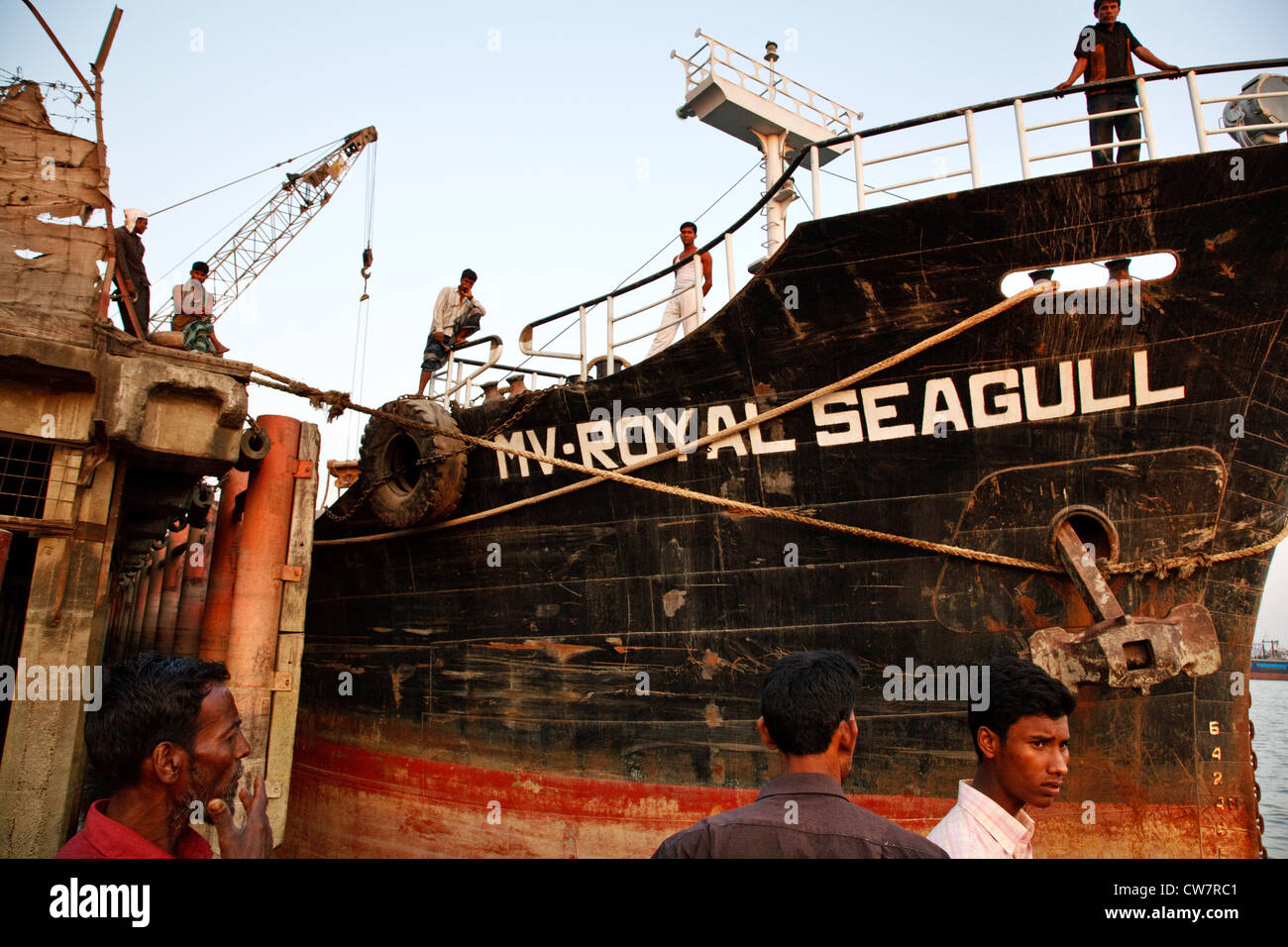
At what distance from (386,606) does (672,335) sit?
4186 millimetres

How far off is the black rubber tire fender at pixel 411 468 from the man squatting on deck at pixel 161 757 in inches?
202

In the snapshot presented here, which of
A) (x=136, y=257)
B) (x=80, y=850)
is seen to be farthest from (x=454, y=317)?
(x=80, y=850)

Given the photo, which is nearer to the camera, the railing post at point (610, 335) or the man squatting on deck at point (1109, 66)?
the man squatting on deck at point (1109, 66)

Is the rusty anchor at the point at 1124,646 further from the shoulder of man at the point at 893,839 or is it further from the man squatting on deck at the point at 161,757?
the man squatting on deck at the point at 161,757

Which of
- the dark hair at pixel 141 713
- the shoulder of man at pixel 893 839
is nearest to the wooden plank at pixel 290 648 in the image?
the dark hair at pixel 141 713

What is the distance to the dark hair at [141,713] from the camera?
233cm

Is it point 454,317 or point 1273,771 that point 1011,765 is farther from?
point 1273,771

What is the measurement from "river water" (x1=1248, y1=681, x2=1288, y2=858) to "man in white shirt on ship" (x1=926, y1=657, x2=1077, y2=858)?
4.09 metres

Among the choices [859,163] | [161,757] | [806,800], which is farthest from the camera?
[859,163]

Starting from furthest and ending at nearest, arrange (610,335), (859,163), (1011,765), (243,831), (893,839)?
(610,335)
(859,163)
(243,831)
(1011,765)
(893,839)

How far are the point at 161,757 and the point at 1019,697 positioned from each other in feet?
8.64

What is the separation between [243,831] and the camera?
107 inches

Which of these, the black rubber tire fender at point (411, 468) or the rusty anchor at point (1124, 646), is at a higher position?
the black rubber tire fender at point (411, 468)

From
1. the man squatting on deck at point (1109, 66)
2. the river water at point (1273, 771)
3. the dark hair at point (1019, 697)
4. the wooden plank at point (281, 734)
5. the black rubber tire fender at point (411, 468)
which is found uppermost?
the man squatting on deck at point (1109, 66)
